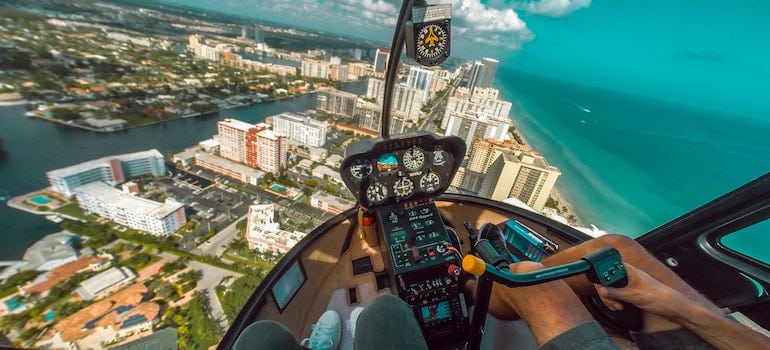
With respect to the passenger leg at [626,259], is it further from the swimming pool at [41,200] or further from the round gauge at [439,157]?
the swimming pool at [41,200]

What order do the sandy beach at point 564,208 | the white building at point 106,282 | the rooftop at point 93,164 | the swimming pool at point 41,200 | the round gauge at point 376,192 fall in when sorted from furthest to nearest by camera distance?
the rooftop at point 93,164, the swimming pool at point 41,200, the sandy beach at point 564,208, the white building at point 106,282, the round gauge at point 376,192

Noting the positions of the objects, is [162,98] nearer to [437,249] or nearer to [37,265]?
[37,265]

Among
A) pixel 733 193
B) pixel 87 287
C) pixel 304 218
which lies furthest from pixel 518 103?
pixel 87 287

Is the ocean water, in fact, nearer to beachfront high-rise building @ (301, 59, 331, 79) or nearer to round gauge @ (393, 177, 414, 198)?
round gauge @ (393, 177, 414, 198)

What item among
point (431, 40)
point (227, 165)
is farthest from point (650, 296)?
point (227, 165)

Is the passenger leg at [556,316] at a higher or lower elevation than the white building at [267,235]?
higher

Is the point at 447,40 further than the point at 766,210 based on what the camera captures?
Yes

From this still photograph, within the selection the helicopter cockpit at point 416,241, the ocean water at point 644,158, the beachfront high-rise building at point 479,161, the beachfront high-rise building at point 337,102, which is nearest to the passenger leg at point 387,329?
the helicopter cockpit at point 416,241
